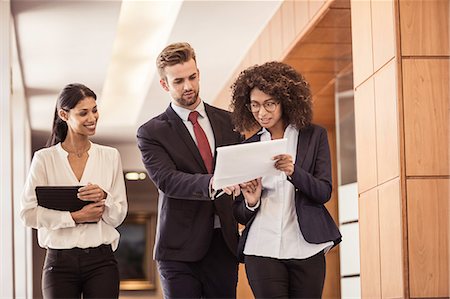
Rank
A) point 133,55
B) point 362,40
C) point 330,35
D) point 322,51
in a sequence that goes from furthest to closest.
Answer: point 133,55
point 322,51
point 330,35
point 362,40

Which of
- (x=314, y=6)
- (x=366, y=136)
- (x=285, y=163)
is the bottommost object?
(x=285, y=163)

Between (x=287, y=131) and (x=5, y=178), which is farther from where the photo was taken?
(x=5, y=178)

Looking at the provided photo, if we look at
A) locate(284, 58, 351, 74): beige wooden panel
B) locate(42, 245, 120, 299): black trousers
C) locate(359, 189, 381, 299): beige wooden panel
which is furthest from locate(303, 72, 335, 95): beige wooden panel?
locate(42, 245, 120, 299): black trousers

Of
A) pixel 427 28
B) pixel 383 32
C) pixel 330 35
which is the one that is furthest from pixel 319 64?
pixel 427 28

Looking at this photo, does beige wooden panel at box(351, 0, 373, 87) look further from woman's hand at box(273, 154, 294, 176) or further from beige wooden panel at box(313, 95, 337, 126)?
beige wooden panel at box(313, 95, 337, 126)

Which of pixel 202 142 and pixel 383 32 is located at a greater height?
pixel 383 32

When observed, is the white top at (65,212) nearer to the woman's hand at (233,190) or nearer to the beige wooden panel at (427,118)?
the woman's hand at (233,190)

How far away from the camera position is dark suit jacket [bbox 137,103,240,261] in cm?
365

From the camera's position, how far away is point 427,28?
4723 millimetres

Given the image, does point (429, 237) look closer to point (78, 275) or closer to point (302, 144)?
point (302, 144)

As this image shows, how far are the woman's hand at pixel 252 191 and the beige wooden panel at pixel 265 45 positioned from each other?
15.3 feet

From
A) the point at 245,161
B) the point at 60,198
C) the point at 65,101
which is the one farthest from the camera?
the point at 65,101

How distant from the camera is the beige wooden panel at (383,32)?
483 centimetres

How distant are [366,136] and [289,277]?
2.04m
